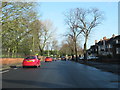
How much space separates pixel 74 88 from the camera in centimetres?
983

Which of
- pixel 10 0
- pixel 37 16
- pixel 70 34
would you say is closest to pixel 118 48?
pixel 70 34

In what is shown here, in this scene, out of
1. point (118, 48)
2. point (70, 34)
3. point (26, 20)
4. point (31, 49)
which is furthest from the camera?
point (31, 49)

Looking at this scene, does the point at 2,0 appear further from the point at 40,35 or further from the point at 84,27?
the point at 40,35

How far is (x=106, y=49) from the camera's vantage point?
8231 centimetres

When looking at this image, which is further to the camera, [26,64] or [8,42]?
[8,42]

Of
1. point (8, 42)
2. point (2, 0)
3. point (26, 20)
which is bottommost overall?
point (8, 42)

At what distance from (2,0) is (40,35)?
49235 millimetres

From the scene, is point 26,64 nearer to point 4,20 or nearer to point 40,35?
point 4,20

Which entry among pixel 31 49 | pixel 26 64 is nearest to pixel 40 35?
pixel 31 49

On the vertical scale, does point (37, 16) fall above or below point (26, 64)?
above

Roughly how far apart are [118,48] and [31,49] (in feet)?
82.6

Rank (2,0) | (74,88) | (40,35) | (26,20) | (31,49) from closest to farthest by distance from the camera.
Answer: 1. (74,88)
2. (2,0)
3. (26,20)
4. (31,49)
5. (40,35)

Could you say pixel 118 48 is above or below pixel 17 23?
below


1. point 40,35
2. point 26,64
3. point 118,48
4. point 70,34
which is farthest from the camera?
point 40,35
